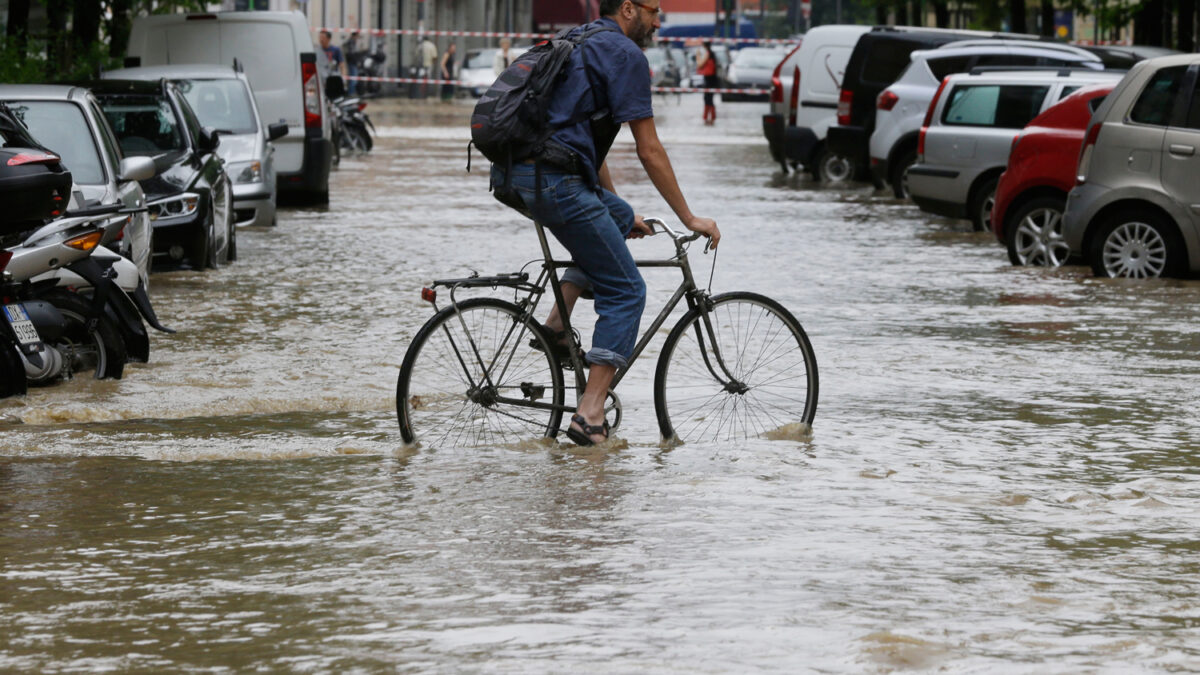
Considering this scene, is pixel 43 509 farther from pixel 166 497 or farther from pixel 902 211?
pixel 902 211

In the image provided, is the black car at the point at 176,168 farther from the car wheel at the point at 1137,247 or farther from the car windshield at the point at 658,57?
the car windshield at the point at 658,57

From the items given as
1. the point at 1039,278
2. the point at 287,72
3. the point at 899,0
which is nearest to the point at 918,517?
the point at 1039,278

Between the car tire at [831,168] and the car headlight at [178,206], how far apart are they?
1423 centimetres

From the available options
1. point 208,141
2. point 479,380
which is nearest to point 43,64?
point 208,141

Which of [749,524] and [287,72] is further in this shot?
[287,72]

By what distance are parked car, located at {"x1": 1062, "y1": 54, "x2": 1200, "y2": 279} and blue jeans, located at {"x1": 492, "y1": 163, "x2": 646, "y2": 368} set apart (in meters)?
7.72

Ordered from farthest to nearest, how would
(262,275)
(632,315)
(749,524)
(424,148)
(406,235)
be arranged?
(424,148)
(406,235)
(262,275)
(632,315)
(749,524)

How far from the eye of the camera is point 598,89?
756 cm

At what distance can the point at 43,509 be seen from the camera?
698cm

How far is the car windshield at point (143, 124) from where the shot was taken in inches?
623

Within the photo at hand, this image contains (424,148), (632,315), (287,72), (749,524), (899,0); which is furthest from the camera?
(899,0)

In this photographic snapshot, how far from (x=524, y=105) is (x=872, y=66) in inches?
719

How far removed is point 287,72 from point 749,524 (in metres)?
15.3

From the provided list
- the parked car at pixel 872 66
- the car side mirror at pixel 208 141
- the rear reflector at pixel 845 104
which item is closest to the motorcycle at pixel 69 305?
the car side mirror at pixel 208 141
